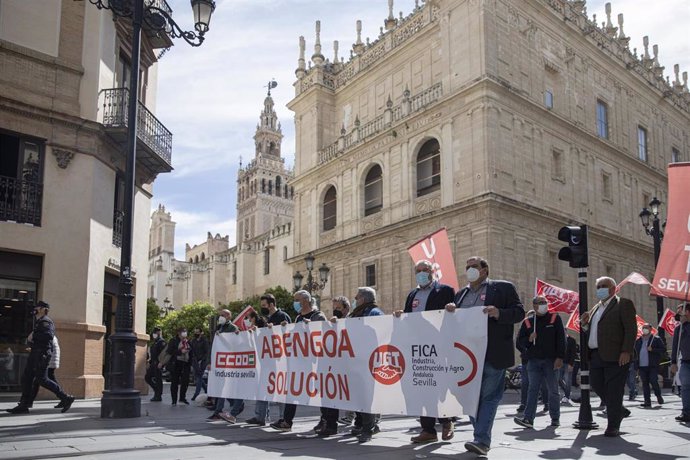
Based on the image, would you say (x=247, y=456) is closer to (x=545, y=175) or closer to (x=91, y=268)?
(x=91, y=268)

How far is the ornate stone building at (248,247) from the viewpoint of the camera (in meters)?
74.2

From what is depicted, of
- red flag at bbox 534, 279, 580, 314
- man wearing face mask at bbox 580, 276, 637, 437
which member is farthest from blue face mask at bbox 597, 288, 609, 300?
red flag at bbox 534, 279, 580, 314

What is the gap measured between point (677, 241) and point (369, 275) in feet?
87.5

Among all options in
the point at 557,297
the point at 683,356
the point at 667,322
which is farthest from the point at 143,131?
the point at 667,322

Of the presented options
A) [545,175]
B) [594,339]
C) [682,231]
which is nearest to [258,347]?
[594,339]

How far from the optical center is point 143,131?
61.9ft

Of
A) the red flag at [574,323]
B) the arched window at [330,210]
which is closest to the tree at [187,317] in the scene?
the arched window at [330,210]

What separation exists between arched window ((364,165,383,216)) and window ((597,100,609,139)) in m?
12.6

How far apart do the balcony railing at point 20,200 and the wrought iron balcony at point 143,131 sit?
2328 millimetres

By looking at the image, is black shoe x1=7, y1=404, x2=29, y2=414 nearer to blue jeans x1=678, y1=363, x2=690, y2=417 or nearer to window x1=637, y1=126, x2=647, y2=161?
blue jeans x1=678, y1=363, x2=690, y2=417

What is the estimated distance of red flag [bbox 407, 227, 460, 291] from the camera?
1273 cm

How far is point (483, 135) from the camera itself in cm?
3017

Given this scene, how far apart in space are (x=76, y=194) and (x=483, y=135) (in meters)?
18.9

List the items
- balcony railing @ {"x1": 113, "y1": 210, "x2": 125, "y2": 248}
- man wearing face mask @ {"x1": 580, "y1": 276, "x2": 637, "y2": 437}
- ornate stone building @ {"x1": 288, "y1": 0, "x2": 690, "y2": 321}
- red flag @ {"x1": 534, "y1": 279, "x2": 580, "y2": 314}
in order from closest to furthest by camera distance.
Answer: man wearing face mask @ {"x1": 580, "y1": 276, "x2": 637, "y2": 437} → red flag @ {"x1": 534, "y1": 279, "x2": 580, "y2": 314} → balcony railing @ {"x1": 113, "y1": 210, "x2": 125, "y2": 248} → ornate stone building @ {"x1": 288, "y1": 0, "x2": 690, "y2": 321}
